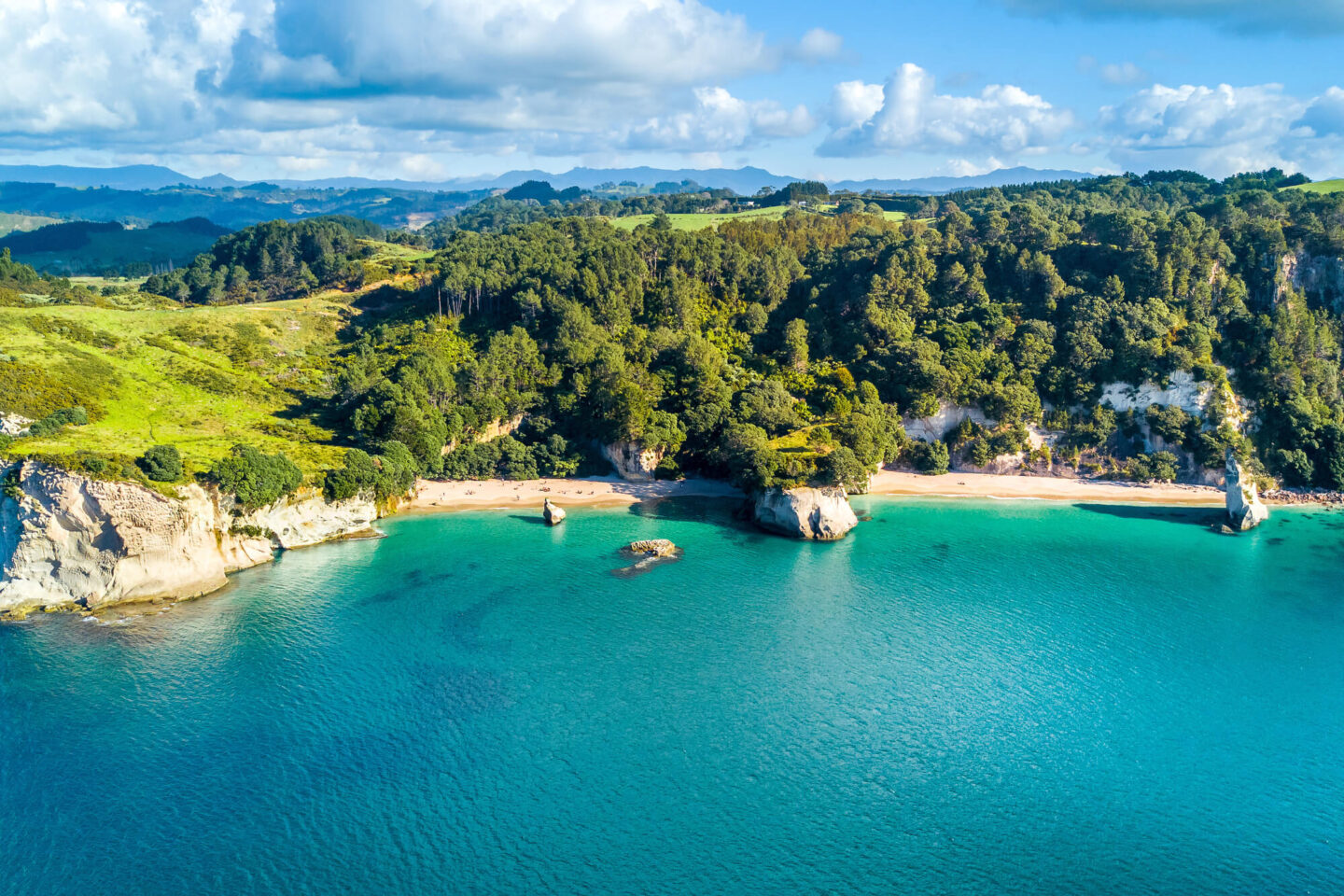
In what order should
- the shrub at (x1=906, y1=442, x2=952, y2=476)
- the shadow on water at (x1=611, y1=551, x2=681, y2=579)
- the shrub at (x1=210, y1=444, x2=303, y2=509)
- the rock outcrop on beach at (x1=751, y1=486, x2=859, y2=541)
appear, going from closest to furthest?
the shrub at (x1=210, y1=444, x2=303, y2=509) → the shadow on water at (x1=611, y1=551, x2=681, y2=579) → the rock outcrop on beach at (x1=751, y1=486, x2=859, y2=541) → the shrub at (x1=906, y1=442, x2=952, y2=476)

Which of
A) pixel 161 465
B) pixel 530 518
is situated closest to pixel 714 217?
pixel 530 518

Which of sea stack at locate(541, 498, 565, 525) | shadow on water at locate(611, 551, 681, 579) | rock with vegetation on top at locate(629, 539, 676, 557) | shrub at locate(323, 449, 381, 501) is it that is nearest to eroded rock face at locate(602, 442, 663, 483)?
sea stack at locate(541, 498, 565, 525)

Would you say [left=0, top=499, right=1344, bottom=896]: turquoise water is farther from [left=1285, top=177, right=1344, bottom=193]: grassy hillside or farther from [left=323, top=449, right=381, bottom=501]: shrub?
[left=1285, top=177, right=1344, bottom=193]: grassy hillside

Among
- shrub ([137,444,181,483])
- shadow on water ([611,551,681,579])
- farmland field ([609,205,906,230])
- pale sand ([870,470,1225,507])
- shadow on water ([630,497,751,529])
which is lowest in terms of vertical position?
shadow on water ([611,551,681,579])

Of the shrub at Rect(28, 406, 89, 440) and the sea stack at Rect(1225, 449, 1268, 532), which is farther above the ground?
the shrub at Rect(28, 406, 89, 440)

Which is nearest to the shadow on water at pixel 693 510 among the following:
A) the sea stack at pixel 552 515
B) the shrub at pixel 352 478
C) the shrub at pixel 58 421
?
the sea stack at pixel 552 515

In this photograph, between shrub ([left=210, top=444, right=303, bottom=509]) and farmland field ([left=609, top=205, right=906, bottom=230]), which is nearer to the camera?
shrub ([left=210, top=444, right=303, bottom=509])
